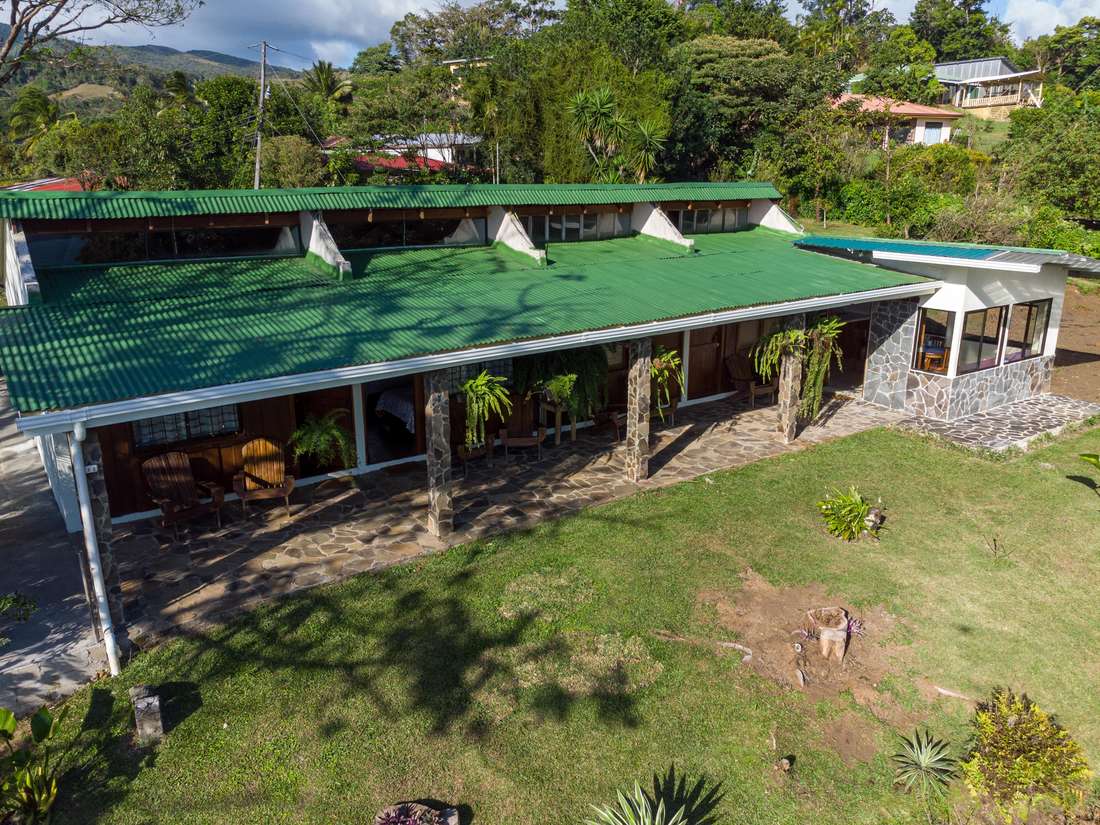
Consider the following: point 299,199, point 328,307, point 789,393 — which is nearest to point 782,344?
point 789,393

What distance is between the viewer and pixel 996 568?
9.51 metres

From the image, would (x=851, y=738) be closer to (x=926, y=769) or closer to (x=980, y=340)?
(x=926, y=769)

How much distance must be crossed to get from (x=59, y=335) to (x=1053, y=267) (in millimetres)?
18237

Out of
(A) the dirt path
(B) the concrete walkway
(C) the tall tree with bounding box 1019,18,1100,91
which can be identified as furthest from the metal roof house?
(C) the tall tree with bounding box 1019,18,1100,91

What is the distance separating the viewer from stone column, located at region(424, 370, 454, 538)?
9.19 meters

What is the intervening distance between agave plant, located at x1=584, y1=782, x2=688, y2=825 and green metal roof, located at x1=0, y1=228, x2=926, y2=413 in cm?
509

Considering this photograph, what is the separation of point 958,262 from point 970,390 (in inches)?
123

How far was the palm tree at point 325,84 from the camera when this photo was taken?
5359 centimetres

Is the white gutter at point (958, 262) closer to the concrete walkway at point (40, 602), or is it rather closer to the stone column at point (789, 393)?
the stone column at point (789, 393)

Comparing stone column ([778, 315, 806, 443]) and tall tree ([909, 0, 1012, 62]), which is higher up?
tall tree ([909, 0, 1012, 62])

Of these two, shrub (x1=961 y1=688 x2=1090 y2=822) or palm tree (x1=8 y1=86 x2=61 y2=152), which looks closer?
shrub (x1=961 y1=688 x2=1090 y2=822)

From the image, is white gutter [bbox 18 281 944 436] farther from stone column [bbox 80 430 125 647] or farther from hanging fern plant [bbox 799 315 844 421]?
hanging fern plant [bbox 799 315 844 421]

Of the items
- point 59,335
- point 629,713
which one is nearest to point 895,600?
point 629,713

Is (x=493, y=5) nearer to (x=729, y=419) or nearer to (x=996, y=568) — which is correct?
(x=729, y=419)
